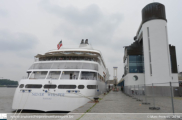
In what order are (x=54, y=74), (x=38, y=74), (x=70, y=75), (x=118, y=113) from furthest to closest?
(x=38, y=74) → (x=70, y=75) → (x=54, y=74) → (x=118, y=113)

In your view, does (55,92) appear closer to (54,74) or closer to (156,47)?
(54,74)

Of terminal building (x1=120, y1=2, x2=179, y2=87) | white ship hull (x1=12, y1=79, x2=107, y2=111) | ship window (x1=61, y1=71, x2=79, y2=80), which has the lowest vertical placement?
white ship hull (x1=12, y1=79, x2=107, y2=111)

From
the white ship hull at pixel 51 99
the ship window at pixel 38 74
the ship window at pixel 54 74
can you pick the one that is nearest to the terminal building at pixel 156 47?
the white ship hull at pixel 51 99

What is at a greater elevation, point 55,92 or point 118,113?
point 55,92

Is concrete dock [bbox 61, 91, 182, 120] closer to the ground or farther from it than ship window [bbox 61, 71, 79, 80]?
closer to the ground

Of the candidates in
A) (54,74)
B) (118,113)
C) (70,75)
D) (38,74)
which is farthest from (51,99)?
(118,113)

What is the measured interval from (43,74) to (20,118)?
6.12 metres

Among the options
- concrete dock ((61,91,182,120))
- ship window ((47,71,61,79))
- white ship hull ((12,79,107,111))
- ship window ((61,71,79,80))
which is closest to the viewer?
concrete dock ((61,91,182,120))

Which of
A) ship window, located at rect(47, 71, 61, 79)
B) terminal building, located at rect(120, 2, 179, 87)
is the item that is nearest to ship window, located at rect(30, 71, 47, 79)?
ship window, located at rect(47, 71, 61, 79)

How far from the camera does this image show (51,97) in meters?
14.7

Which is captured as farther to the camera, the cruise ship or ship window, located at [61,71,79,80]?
ship window, located at [61,71,79,80]

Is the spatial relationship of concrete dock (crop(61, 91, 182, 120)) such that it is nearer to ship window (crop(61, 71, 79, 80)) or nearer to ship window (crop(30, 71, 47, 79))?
ship window (crop(61, 71, 79, 80))

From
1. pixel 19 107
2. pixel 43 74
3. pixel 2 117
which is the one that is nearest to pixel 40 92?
pixel 19 107

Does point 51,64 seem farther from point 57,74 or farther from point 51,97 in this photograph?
point 51,97
